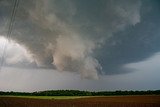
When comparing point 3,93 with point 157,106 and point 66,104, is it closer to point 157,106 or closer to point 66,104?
point 66,104

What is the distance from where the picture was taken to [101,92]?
41.5 m

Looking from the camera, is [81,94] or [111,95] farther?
[81,94]

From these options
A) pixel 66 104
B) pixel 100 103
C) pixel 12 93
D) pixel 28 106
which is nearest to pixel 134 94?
pixel 100 103

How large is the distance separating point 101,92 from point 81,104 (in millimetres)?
9590

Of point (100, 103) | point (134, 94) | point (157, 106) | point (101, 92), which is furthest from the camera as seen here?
point (101, 92)

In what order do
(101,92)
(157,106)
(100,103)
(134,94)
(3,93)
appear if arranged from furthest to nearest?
(3,93)
(101,92)
(134,94)
(100,103)
(157,106)

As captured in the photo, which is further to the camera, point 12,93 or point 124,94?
point 12,93

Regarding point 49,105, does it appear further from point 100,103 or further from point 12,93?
point 12,93

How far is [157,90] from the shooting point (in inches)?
1296

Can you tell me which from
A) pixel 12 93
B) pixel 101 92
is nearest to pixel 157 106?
pixel 101 92

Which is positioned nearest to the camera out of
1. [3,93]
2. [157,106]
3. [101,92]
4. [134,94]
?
[157,106]

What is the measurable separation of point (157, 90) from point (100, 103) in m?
6.54

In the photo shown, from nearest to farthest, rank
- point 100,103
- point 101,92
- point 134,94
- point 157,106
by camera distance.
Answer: point 157,106
point 100,103
point 134,94
point 101,92

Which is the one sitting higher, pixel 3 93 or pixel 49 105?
pixel 3 93
